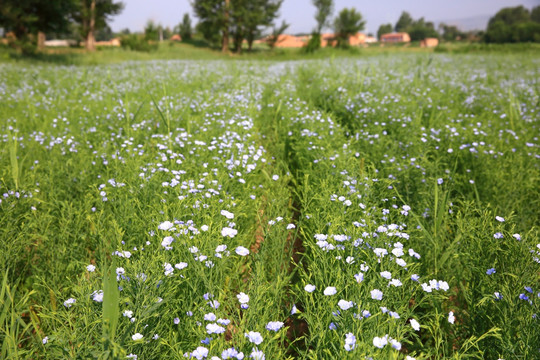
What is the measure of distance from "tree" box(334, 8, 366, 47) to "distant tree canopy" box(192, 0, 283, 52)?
9.45 meters

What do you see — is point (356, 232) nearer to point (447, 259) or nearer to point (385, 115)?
point (447, 259)

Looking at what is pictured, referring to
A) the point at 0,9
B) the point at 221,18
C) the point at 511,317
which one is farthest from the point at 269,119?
the point at 221,18

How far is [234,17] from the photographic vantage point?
1567 inches

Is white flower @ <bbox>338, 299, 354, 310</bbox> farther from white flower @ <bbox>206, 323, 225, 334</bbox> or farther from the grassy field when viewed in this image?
white flower @ <bbox>206, 323, 225, 334</bbox>

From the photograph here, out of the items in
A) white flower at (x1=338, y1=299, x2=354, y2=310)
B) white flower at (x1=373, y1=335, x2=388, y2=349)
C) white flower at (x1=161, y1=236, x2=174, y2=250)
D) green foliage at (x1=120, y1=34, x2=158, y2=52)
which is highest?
green foliage at (x1=120, y1=34, x2=158, y2=52)

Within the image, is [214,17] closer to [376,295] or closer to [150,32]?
[150,32]

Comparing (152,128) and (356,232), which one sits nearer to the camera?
(356,232)

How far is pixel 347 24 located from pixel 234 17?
671 inches

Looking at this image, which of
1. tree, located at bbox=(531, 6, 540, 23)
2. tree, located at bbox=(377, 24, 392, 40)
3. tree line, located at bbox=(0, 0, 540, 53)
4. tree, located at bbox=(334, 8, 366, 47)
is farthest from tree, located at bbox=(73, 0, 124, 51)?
tree, located at bbox=(377, 24, 392, 40)

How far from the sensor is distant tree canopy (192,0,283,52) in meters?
38.3

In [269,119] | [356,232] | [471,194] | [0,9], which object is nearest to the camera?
[356,232]

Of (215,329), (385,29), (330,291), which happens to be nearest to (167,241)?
(215,329)

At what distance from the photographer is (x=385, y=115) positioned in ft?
20.3

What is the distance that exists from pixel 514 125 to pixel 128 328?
696cm
